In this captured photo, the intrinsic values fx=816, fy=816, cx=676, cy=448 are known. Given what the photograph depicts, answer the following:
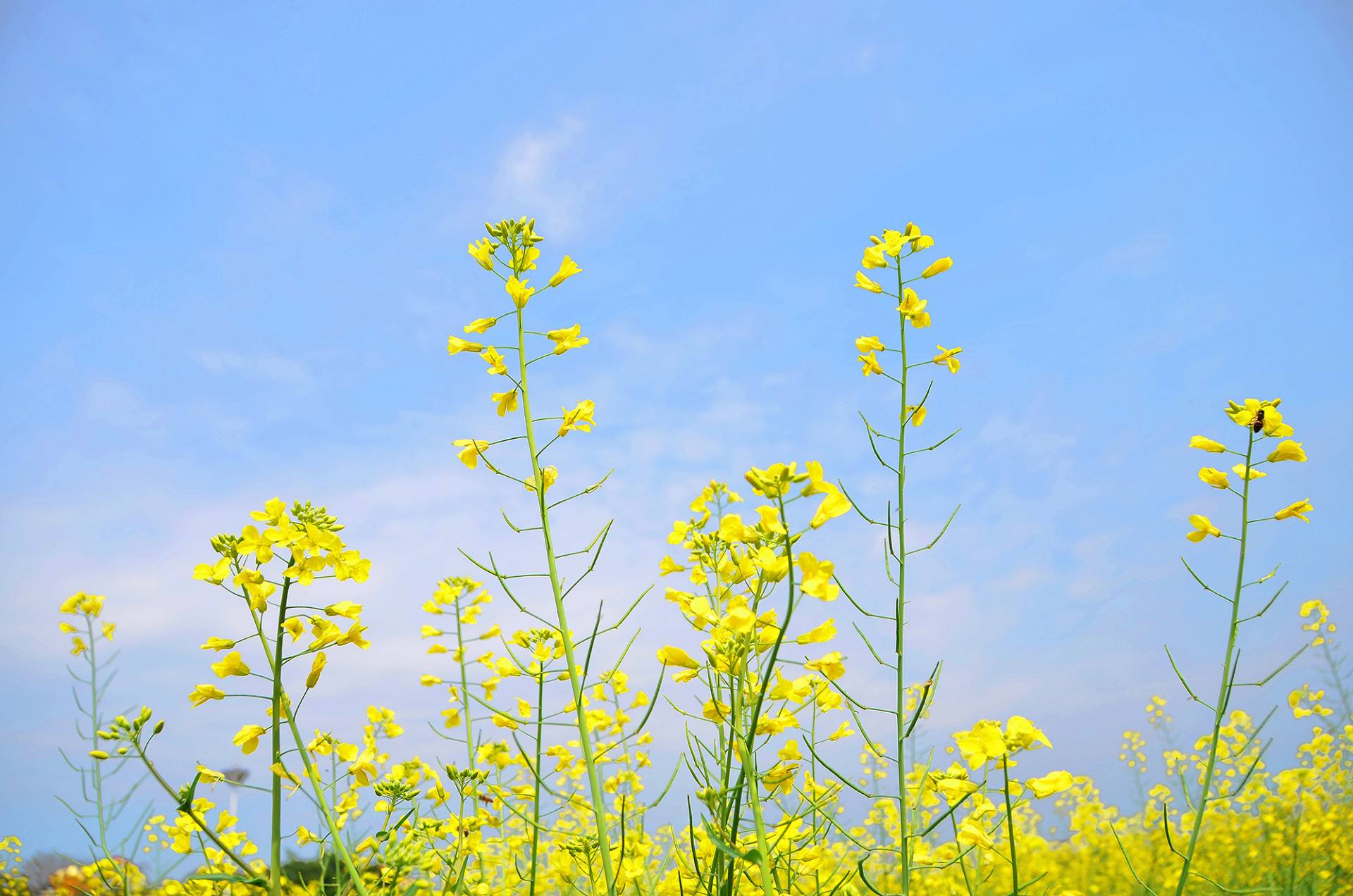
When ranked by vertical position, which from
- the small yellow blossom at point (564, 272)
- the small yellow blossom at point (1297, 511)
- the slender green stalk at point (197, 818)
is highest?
the small yellow blossom at point (564, 272)

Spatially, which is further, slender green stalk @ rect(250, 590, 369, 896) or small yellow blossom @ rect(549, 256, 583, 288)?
small yellow blossom @ rect(549, 256, 583, 288)

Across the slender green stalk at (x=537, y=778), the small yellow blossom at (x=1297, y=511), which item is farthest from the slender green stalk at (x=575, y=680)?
the small yellow blossom at (x=1297, y=511)

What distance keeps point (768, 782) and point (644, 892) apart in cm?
121

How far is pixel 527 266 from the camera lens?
8.77 feet

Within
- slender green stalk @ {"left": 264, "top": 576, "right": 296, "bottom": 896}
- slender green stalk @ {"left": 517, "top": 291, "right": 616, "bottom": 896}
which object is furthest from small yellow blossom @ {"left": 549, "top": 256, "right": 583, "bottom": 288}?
slender green stalk @ {"left": 264, "top": 576, "right": 296, "bottom": 896}

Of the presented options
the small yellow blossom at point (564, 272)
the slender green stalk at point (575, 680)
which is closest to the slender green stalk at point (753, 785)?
the slender green stalk at point (575, 680)

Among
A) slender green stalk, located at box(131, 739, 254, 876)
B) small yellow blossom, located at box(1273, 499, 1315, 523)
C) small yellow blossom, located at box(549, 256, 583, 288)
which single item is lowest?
slender green stalk, located at box(131, 739, 254, 876)

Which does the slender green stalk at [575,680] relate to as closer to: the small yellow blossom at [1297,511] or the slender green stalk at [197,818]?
the slender green stalk at [197,818]

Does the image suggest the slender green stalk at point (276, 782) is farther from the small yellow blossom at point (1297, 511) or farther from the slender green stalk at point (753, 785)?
the small yellow blossom at point (1297, 511)

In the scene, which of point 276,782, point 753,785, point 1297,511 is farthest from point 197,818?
point 1297,511

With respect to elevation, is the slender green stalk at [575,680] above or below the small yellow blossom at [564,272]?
below

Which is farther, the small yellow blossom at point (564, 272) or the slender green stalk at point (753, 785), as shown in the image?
the small yellow blossom at point (564, 272)

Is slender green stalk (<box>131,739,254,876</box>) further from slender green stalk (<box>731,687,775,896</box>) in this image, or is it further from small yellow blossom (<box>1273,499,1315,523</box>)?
small yellow blossom (<box>1273,499,1315,523</box>)

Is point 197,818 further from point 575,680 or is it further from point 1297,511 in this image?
point 1297,511
